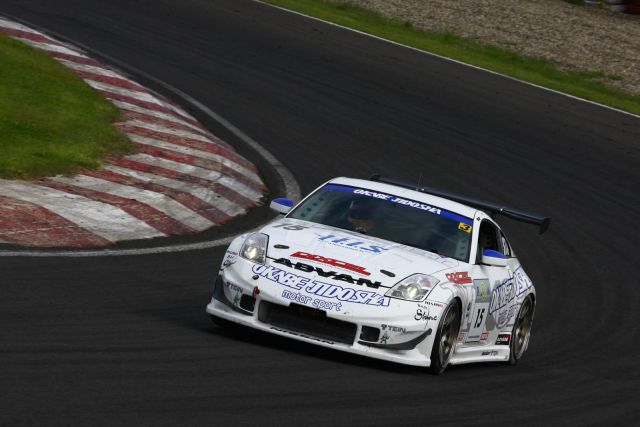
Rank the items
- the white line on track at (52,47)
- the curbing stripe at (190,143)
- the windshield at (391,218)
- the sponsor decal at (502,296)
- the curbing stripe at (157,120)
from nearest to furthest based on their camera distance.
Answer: the windshield at (391,218) → the sponsor decal at (502,296) → the curbing stripe at (190,143) → the curbing stripe at (157,120) → the white line on track at (52,47)

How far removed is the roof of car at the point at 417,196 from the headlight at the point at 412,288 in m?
1.38

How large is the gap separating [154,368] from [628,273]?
834 centimetres

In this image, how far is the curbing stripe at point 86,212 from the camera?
11.2 metres

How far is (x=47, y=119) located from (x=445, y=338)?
23.6ft

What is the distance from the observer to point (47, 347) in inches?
281

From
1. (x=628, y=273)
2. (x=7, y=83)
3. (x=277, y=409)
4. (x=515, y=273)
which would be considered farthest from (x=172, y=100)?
(x=277, y=409)

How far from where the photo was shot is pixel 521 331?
10.4 meters

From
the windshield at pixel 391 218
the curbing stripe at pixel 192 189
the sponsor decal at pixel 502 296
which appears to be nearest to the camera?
the windshield at pixel 391 218

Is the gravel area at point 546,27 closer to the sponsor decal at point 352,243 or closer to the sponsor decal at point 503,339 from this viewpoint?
the sponsor decal at point 503,339

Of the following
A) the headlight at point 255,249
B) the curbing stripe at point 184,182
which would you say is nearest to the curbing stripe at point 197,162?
the curbing stripe at point 184,182

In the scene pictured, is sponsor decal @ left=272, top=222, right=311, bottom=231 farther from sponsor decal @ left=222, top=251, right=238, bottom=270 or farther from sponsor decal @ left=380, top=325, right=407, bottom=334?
sponsor decal @ left=380, top=325, right=407, bottom=334

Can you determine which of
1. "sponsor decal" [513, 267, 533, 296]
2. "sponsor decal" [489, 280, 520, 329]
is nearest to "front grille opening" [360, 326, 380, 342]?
"sponsor decal" [489, 280, 520, 329]

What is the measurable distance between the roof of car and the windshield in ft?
0.21

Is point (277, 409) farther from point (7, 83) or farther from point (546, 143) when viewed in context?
point (546, 143)
